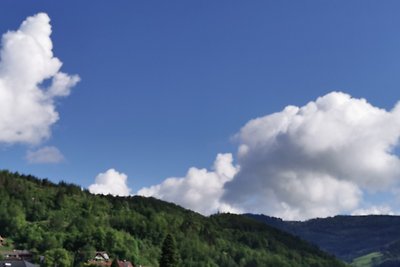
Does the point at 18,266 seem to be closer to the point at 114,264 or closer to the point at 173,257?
the point at 114,264

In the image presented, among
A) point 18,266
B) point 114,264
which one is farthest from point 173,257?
point 18,266

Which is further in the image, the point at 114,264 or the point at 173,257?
the point at 114,264

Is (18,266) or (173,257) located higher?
(18,266)

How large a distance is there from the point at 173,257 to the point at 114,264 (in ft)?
175

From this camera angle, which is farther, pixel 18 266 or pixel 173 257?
pixel 18 266

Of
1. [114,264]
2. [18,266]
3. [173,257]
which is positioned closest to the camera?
[173,257]

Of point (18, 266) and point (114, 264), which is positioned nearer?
point (114, 264)

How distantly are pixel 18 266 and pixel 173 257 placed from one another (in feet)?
287

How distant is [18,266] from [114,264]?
3908 centimetres

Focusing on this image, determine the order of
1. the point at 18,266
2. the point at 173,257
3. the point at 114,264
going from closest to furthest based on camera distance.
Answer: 1. the point at 173,257
2. the point at 114,264
3. the point at 18,266

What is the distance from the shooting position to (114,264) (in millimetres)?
170625

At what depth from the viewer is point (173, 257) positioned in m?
122
